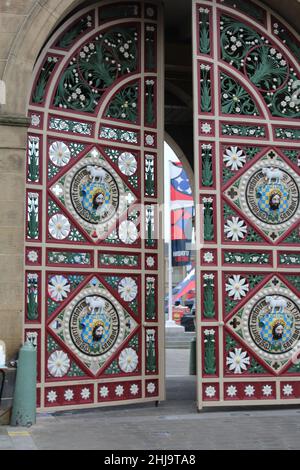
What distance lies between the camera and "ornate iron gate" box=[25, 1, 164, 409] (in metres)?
9.60

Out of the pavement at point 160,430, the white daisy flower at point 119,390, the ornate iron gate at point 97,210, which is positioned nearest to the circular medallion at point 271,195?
the ornate iron gate at point 97,210

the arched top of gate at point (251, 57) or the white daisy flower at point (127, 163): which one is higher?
the arched top of gate at point (251, 57)

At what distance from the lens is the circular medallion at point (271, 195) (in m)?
10.3

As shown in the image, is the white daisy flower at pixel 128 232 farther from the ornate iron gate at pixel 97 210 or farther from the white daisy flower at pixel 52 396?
the white daisy flower at pixel 52 396

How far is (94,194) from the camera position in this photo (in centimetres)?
1014

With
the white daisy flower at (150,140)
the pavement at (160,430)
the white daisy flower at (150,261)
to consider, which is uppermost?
the white daisy flower at (150,140)

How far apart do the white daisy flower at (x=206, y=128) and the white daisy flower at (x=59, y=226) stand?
2241mm

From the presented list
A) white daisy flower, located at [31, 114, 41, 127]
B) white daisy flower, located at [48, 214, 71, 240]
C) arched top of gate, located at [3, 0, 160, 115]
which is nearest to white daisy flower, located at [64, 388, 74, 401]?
white daisy flower, located at [48, 214, 71, 240]

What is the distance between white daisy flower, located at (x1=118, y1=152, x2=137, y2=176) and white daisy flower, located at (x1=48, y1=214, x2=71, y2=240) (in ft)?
3.98

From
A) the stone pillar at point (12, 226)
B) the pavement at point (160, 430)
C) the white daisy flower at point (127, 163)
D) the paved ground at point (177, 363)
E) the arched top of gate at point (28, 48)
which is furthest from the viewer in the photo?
the paved ground at point (177, 363)

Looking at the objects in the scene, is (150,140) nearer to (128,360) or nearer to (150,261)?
(150,261)

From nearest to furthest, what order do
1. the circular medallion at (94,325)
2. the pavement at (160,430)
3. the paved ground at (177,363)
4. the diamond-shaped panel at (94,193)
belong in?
the pavement at (160,430)
the circular medallion at (94,325)
the diamond-shaped panel at (94,193)
the paved ground at (177,363)

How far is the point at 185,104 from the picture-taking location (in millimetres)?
14445

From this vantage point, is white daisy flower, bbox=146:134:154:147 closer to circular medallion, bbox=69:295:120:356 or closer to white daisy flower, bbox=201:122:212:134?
white daisy flower, bbox=201:122:212:134
